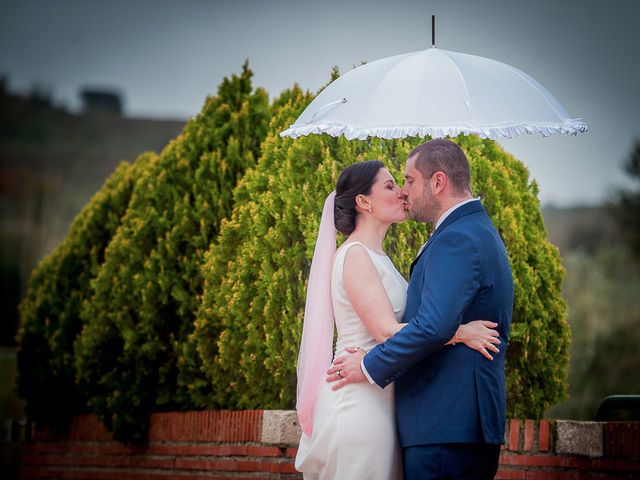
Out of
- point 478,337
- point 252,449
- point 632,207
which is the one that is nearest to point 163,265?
point 252,449

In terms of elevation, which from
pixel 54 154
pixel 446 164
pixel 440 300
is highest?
pixel 54 154

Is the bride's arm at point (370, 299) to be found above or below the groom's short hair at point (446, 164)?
below

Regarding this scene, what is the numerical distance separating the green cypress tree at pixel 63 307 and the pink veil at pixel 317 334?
13.4 ft

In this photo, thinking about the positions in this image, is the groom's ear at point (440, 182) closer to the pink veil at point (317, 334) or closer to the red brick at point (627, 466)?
the pink veil at point (317, 334)

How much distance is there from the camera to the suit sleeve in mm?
4223

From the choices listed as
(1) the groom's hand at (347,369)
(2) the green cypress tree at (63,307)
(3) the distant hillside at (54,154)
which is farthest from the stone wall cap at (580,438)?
(3) the distant hillside at (54,154)

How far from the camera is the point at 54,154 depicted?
60.4 meters

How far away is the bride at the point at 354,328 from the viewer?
15.2 feet

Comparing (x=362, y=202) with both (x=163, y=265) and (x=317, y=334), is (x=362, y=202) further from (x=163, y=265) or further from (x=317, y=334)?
(x=163, y=265)

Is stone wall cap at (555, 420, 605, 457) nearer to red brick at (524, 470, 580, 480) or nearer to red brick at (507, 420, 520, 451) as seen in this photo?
red brick at (524, 470, 580, 480)

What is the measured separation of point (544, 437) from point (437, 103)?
95.0 inches

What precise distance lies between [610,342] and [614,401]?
28.6 metres

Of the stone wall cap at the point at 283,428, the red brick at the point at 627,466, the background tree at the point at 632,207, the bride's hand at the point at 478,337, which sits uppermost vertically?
the background tree at the point at 632,207

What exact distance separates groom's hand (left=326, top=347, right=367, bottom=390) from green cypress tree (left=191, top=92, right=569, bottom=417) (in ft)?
5.04
